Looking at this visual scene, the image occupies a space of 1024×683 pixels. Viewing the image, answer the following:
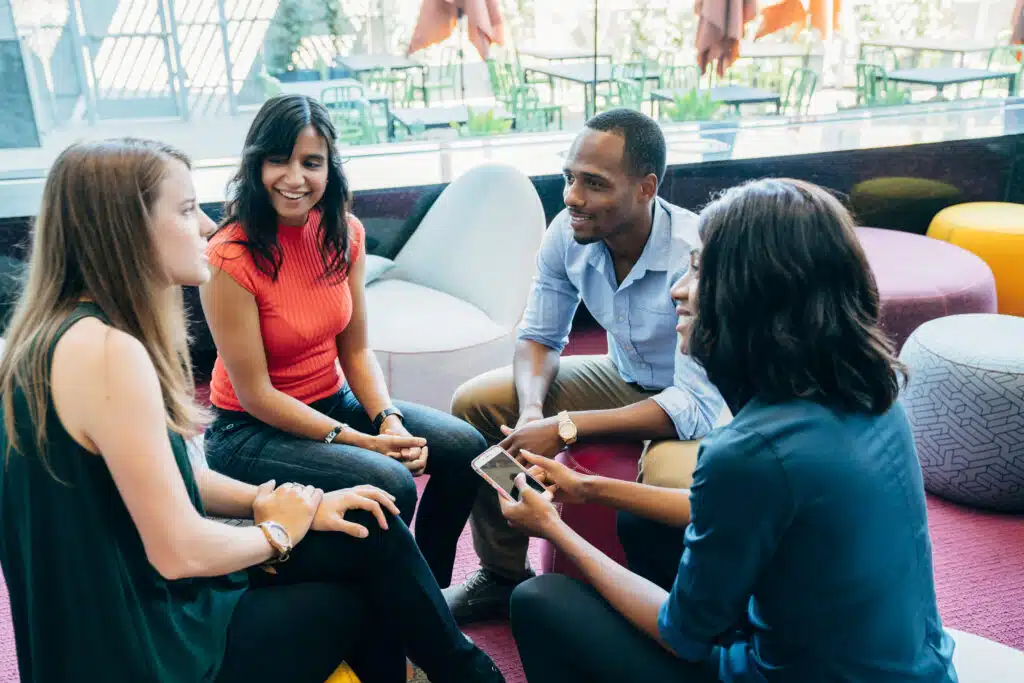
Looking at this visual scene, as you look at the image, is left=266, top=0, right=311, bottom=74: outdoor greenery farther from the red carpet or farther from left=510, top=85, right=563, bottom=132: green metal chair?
the red carpet

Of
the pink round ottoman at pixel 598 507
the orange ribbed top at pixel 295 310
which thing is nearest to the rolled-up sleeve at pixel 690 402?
the pink round ottoman at pixel 598 507

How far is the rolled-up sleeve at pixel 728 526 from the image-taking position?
1087 mm

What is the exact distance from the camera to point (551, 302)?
2.31 m

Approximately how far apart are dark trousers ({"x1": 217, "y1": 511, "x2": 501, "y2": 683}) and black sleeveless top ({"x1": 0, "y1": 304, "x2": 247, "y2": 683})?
0.10 metres

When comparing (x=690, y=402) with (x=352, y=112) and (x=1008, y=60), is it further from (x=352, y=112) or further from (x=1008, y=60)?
(x=1008, y=60)

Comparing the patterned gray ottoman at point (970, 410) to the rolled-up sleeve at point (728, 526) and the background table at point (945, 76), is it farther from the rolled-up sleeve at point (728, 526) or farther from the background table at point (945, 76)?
the background table at point (945, 76)

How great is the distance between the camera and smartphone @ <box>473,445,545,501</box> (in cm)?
169

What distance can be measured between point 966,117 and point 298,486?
468 centimetres

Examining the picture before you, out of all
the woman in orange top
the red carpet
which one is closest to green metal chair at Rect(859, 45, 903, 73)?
the red carpet

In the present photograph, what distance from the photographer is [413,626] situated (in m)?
1.59

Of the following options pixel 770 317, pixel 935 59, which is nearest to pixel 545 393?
pixel 770 317

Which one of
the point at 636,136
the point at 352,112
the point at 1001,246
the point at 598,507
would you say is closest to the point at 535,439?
the point at 598,507

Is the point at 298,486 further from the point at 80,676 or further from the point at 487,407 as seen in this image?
the point at 487,407

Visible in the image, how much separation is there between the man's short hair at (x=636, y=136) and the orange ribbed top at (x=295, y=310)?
0.64 metres
